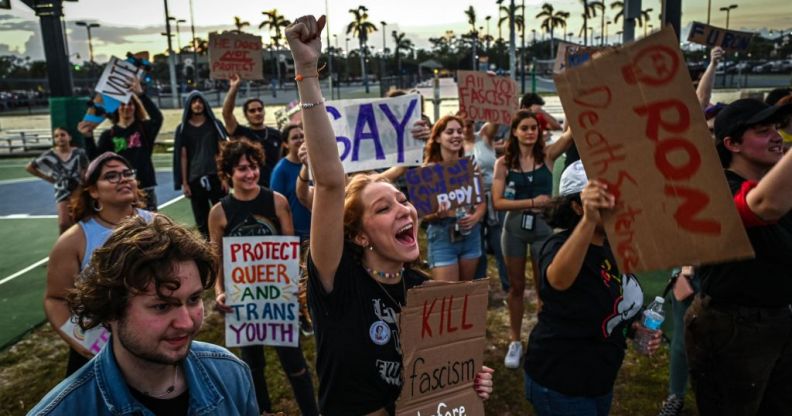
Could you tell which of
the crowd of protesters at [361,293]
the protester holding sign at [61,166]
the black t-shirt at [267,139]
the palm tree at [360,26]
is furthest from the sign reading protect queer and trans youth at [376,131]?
the palm tree at [360,26]

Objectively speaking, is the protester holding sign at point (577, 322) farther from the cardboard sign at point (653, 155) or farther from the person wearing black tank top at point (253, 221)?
the person wearing black tank top at point (253, 221)

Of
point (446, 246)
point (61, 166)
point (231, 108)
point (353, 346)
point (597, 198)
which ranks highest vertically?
point (231, 108)

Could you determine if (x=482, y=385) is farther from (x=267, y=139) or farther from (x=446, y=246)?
(x=267, y=139)

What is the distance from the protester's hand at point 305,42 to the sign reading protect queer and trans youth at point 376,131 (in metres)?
1.62

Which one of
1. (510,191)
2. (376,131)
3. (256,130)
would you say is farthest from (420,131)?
(256,130)

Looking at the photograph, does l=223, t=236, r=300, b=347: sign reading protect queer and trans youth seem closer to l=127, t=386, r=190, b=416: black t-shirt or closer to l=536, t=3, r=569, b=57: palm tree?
l=127, t=386, r=190, b=416: black t-shirt

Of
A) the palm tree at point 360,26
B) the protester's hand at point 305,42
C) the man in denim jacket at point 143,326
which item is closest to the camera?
the man in denim jacket at point 143,326

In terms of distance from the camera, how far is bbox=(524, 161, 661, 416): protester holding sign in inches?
94.3

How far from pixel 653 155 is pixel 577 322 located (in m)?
0.91

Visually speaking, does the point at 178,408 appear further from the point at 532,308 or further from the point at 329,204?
the point at 532,308

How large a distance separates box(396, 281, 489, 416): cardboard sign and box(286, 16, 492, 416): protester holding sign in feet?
0.36

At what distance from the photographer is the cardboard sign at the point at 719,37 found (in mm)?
6348

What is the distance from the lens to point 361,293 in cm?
217

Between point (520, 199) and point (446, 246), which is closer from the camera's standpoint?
point (446, 246)
